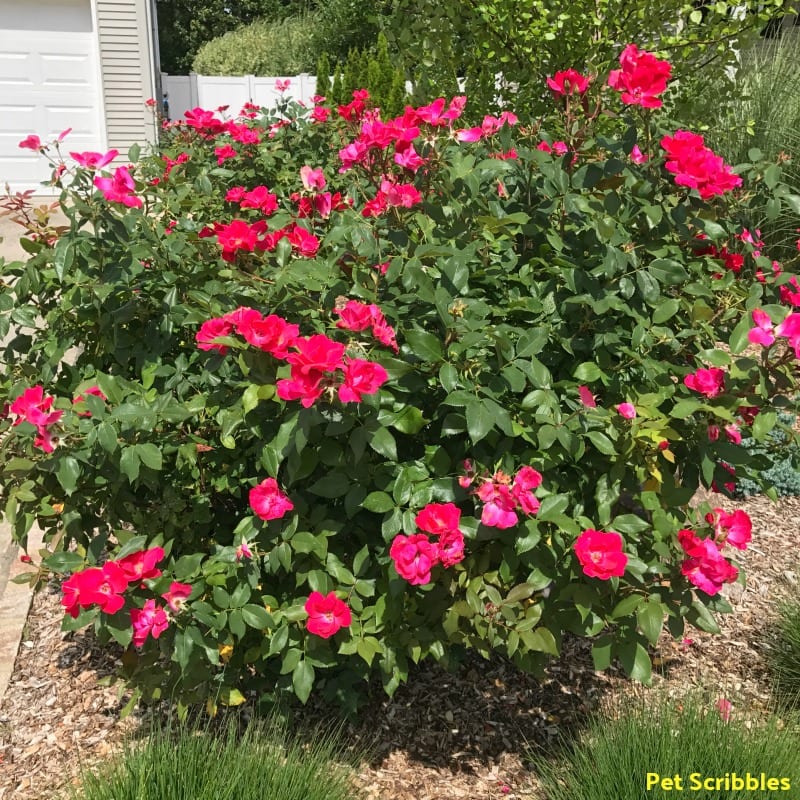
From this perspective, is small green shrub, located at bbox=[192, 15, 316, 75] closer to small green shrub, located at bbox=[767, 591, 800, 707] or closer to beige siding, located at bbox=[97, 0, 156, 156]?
beige siding, located at bbox=[97, 0, 156, 156]

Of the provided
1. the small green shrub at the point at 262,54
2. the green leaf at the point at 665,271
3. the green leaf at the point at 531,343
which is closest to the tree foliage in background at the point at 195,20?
the small green shrub at the point at 262,54

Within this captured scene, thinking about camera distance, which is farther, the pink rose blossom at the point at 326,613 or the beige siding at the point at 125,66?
the beige siding at the point at 125,66

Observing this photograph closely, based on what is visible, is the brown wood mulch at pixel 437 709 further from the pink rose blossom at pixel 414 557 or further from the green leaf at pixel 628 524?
the pink rose blossom at pixel 414 557

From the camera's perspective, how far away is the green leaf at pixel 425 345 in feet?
5.49

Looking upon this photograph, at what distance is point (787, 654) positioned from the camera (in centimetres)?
→ 264

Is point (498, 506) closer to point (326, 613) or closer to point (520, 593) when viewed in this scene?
point (520, 593)

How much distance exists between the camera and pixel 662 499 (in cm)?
196

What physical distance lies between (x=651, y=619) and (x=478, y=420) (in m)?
0.62

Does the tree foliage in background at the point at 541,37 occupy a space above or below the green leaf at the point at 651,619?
above

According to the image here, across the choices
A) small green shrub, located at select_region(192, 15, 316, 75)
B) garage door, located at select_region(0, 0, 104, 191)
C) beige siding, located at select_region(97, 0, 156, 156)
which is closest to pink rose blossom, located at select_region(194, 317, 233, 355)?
beige siding, located at select_region(97, 0, 156, 156)

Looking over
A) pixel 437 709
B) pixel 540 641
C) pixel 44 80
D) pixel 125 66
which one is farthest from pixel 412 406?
pixel 44 80

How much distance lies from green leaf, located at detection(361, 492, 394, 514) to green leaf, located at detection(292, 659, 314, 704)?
465 millimetres

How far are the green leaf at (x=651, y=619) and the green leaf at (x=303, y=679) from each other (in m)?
0.79

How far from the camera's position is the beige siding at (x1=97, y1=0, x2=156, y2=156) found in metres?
9.42
